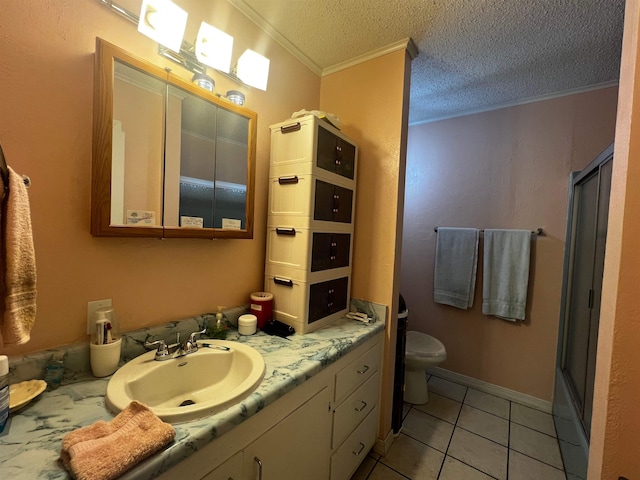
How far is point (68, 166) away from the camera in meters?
0.86

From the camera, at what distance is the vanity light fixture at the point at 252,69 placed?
1.24 metres

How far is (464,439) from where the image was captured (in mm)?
1705

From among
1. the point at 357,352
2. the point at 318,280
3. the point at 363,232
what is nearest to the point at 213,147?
the point at 318,280

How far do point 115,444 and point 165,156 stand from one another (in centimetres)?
93

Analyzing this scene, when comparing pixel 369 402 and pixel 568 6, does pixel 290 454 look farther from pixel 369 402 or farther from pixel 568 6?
pixel 568 6

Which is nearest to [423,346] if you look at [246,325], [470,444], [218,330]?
[470,444]

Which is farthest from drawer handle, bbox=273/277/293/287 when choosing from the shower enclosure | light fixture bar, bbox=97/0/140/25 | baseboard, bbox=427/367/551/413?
baseboard, bbox=427/367/551/413

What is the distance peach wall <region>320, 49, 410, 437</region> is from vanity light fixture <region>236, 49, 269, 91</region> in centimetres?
62

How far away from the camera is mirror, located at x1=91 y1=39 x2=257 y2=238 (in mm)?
895

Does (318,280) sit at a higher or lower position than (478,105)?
lower

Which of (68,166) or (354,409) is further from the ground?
(68,166)

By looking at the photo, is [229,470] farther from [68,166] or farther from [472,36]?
[472,36]

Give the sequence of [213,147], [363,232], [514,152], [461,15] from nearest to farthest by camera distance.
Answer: [213,147] < [461,15] < [363,232] < [514,152]

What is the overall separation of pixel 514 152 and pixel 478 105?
18.9 inches
